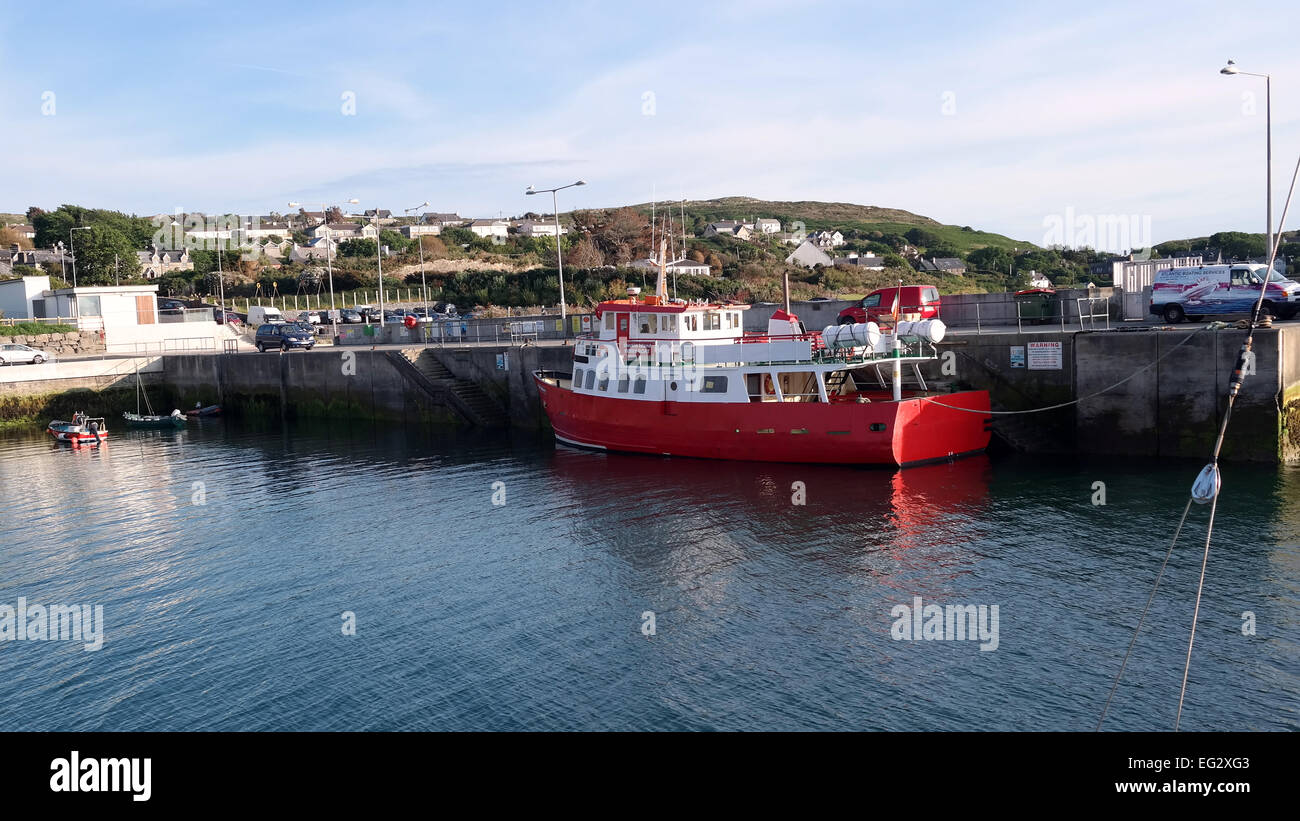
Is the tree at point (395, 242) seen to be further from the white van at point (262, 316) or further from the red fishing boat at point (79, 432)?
the red fishing boat at point (79, 432)

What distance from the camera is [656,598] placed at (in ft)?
61.8

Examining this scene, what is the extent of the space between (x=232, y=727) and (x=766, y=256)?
310 feet

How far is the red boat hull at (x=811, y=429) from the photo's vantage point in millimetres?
28891

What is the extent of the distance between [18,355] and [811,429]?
4893 cm

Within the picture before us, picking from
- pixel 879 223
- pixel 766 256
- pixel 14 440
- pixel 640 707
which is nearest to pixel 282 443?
pixel 14 440

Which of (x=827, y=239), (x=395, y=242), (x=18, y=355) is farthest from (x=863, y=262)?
(x=18, y=355)

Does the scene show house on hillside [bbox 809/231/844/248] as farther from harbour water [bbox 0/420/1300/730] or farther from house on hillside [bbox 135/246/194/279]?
harbour water [bbox 0/420/1300/730]

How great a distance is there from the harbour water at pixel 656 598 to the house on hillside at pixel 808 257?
78.9 m

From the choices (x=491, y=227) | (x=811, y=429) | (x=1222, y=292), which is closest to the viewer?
(x=811, y=429)

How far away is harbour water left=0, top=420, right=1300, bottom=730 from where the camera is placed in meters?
13.9

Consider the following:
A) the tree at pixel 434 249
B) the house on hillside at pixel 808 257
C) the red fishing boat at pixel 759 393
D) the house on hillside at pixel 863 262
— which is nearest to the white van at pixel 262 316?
the tree at pixel 434 249

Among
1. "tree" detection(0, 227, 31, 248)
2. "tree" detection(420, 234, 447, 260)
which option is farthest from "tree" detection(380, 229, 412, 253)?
"tree" detection(0, 227, 31, 248)

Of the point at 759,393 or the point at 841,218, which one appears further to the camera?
the point at 841,218

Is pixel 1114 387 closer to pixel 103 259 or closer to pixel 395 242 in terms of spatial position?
pixel 103 259
